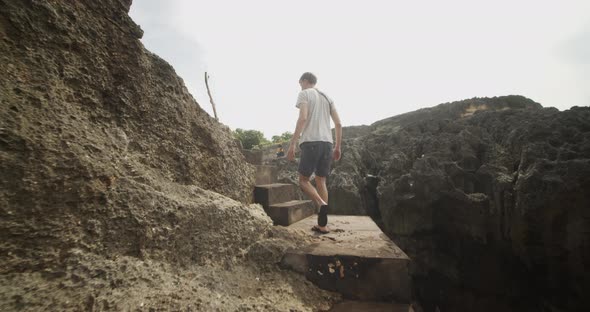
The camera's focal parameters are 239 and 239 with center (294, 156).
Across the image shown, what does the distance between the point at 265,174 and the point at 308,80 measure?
4.89 feet

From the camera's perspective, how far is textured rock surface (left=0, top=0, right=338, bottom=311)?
40.1 inches

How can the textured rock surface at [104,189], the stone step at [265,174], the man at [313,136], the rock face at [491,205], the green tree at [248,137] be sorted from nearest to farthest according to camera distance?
the textured rock surface at [104,189] < the man at [313,136] < the stone step at [265,174] < the rock face at [491,205] < the green tree at [248,137]

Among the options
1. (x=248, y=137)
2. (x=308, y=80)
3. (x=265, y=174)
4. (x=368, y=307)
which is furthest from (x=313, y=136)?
(x=248, y=137)

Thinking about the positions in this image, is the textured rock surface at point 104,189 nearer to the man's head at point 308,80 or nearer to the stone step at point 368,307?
the stone step at point 368,307

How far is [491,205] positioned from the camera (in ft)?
17.9

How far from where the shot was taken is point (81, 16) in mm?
1501

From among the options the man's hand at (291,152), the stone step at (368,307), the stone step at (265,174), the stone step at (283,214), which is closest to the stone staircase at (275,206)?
the stone step at (283,214)

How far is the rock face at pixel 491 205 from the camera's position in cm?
437

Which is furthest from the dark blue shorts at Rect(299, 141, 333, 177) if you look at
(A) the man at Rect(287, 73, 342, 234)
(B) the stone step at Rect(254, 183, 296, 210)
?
(B) the stone step at Rect(254, 183, 296, 210)

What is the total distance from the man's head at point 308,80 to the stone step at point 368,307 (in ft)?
8.27

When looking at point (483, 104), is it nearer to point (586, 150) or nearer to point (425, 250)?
point (586, 150)

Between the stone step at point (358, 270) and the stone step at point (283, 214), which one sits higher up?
the stone step at point (283, 214)

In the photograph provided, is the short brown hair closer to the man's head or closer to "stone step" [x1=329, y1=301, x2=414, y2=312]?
the man's head

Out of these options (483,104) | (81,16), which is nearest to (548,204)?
(483,104)
